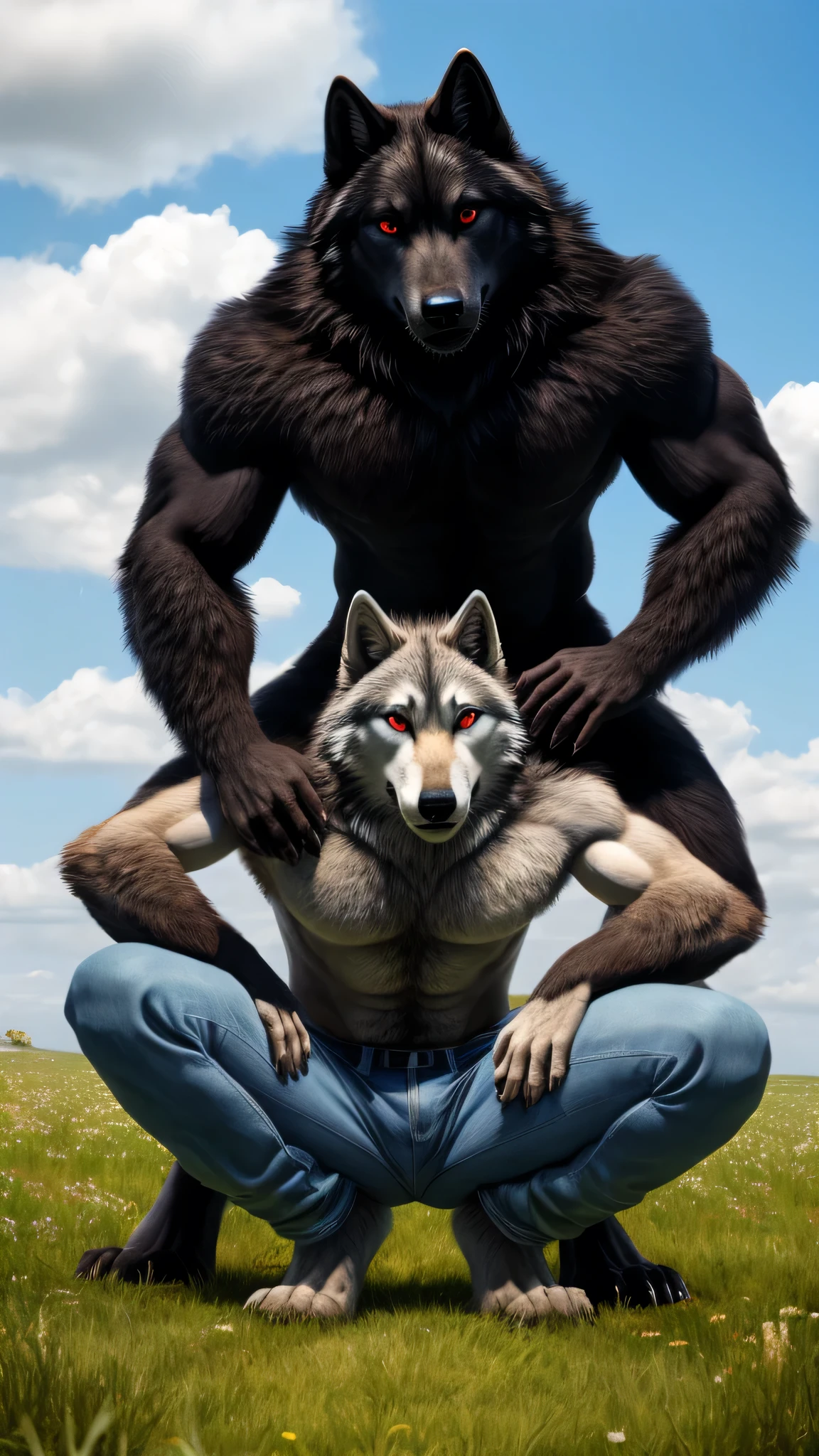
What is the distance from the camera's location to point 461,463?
2775 millimetres

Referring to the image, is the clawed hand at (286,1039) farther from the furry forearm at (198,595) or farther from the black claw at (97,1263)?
the black claw at (97,1263)

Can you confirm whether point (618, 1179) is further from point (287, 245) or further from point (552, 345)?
point (287, 245)

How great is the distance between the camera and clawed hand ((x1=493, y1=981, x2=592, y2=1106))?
2584 mm

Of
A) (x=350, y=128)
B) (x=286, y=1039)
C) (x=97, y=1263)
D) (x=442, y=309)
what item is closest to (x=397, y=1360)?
(x=286, y=1039)

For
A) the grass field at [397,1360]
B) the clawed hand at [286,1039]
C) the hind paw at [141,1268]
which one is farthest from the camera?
the hind paw at [141,1268]

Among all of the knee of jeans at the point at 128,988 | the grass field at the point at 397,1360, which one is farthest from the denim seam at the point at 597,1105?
the knee of jeans at the point at 128,988

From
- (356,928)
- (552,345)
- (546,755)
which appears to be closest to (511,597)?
(546,755)

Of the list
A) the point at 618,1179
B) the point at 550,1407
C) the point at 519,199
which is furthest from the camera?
the point at 519,199

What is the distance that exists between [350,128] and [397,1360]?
8.46 ft

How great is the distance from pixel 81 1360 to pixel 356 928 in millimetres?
997

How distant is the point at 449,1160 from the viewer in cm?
274

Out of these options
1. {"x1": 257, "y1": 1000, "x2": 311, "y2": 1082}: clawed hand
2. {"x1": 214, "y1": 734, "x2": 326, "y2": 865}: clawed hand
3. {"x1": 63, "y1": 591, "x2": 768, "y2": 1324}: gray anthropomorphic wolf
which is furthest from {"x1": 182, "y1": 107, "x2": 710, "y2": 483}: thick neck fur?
{"x1": 257, "y1": 1000, "x2": 311, "y2": 1082}: clawed hand

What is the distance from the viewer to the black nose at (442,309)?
2.47m

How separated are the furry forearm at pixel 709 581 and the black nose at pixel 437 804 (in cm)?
63
